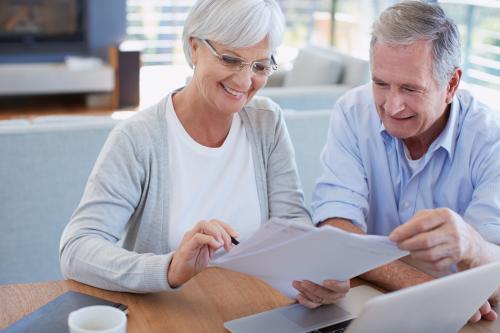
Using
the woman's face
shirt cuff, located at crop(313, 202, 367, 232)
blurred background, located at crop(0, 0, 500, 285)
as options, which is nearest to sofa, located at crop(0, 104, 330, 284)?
blurred background, located at crop(0, 0, 500, 285)

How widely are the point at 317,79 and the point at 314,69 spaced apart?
0.09 m

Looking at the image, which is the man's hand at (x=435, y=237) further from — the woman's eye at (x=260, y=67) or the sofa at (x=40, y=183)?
the sofa at (x=40, y=183)

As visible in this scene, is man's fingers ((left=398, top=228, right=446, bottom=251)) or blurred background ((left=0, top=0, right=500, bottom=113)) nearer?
man's fingers ((left=398, top=228, right=446, bottom=251))

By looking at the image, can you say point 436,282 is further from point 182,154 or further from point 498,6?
point 498,6

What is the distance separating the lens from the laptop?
987mm

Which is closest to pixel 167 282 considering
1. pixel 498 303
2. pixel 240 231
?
pixel 240 231

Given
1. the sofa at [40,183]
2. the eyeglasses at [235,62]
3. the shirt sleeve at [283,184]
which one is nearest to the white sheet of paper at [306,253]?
the shirt sleeve at [283,184]

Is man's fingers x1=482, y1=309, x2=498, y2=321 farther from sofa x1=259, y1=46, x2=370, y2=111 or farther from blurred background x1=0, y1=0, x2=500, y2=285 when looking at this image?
sofa x1=259, y1=46, x2=370, y2=111

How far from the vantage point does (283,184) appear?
1.72 m

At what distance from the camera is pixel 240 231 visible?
5.54ft

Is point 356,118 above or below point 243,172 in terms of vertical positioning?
above

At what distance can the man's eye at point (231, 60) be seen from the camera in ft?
5.06

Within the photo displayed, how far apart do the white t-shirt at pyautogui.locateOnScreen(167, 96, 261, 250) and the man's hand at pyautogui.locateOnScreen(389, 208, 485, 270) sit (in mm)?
588

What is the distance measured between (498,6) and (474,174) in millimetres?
3363
